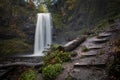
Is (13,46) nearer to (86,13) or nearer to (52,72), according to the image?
(86,13)

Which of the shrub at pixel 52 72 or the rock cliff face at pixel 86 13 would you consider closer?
the shrub at pixel 52 72

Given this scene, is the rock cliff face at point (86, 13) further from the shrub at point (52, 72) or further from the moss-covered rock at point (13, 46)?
the shrub at point (52, 72)

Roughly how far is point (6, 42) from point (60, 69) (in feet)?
52.1

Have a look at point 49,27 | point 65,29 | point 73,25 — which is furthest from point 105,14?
point 49,27

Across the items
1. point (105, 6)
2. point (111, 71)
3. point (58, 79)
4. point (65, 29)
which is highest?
point (105, 6)

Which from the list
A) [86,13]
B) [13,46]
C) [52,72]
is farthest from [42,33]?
[52,72]

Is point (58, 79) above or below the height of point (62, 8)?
below

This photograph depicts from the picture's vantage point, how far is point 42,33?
25.4 m

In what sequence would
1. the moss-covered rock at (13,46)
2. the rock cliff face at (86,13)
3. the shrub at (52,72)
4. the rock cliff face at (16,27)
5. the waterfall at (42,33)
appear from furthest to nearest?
the waterfall at (42,33), the rock cliff face at (16,27), the moss-covered rock at (13,46), the rock cliff face at (86,13), the shrub at (52,72)

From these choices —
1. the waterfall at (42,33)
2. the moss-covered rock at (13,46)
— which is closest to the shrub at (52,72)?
the moss-covered rock at (13,46)

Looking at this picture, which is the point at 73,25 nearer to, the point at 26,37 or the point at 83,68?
the point at 26,37

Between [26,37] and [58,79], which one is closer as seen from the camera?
[58,79]

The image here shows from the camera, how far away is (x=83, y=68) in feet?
22.6

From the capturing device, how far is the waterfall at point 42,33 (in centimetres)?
2409
